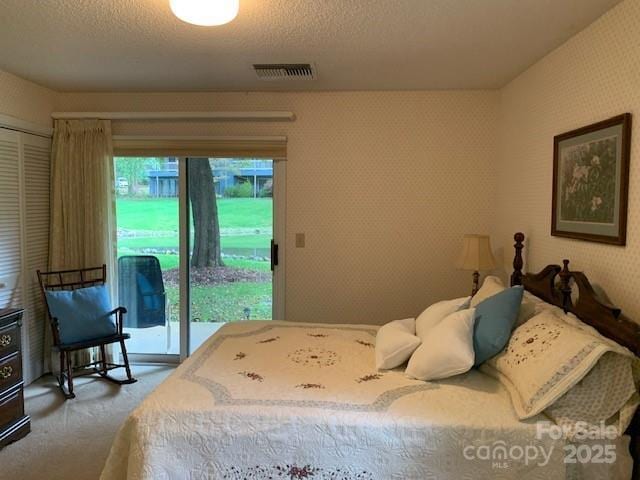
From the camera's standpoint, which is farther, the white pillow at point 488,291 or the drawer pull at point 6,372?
the drawer pull at point 6,372

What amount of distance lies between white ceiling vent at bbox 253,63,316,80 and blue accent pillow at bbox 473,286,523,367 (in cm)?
193

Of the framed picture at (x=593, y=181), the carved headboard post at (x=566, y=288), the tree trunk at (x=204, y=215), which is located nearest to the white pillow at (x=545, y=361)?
the carved headboard post at (x=566, y=288)

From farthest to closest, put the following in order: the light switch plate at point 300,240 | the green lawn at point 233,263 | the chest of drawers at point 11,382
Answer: the green lawn at point 233,263
the light switch plate at point 300,240
the chest of drawers at point 11,382

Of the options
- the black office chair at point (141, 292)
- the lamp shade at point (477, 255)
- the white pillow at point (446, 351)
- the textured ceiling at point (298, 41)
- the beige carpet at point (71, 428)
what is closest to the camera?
the white pillow at point (446, 351)

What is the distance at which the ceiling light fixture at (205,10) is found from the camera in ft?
5.78

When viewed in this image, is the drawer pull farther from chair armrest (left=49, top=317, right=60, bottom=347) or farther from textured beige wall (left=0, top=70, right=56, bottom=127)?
textured beige wall (left=0, top=70, right=56, bottom=127)

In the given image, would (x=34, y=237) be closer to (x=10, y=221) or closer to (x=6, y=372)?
(x=10, y=221)

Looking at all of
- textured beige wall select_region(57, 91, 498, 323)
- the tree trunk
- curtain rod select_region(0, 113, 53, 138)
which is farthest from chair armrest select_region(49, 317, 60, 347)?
textured beige wall select_region(57, 91, 498, 323)

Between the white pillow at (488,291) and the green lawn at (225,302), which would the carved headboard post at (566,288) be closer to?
the white pillow at (488,291)

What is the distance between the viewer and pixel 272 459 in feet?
5.45

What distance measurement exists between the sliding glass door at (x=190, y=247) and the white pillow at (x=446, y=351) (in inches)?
76.3

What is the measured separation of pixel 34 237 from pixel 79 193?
0.49 meters

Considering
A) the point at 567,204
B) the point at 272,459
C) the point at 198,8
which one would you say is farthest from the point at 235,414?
the point at 567,204

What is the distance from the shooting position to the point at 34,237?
3.60 m
